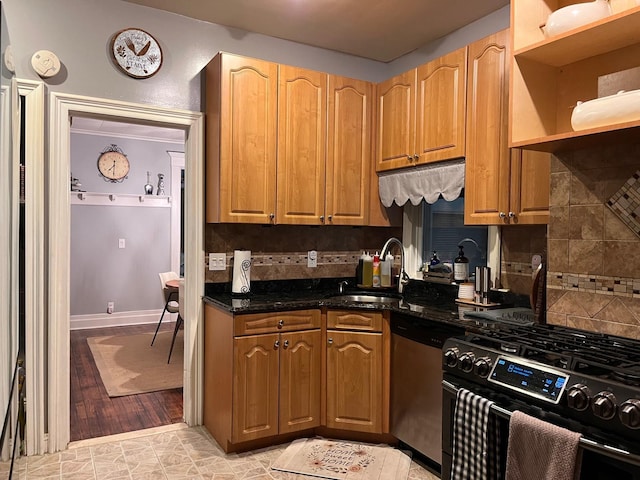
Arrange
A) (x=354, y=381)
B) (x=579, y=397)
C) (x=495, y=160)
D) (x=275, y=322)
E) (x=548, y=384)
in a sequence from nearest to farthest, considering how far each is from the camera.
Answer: (x=579, y=397) < (x=548, y=384) < (x=495, y=160) < (x=275, y=322) < (x=354, y=381)

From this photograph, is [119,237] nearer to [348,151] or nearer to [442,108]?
[348,151]

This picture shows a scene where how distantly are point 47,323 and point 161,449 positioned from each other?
3.23ft

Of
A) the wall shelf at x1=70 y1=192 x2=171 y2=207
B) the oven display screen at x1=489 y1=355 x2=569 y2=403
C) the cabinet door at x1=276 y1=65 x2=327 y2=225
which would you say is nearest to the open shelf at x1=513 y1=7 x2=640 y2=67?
the oven display screen at x1=489 y1=355 x2=569 y2=403

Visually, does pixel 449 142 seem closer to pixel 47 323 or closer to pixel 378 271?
pixel 378 271

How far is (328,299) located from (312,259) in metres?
0.63

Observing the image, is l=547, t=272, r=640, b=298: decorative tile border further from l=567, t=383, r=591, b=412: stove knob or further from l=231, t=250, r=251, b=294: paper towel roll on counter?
l=231, t=250, r=251, b=294: paper towel roll on counter

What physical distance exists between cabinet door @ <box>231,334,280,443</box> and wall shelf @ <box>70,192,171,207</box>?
440 centimetres

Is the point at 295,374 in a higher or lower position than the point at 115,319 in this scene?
higher

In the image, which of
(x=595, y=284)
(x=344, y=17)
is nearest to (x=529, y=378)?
(x=595, y=284)

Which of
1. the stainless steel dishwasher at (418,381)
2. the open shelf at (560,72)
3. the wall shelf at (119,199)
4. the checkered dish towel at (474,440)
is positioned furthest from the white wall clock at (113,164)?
the checkered dish towel at (474,440)

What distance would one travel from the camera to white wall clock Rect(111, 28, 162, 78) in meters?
2.97

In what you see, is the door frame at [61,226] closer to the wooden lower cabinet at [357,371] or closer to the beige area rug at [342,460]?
the beige area rug at [342,460]

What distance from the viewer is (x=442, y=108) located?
299 centimetres

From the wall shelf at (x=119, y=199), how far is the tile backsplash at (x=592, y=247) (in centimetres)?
547
